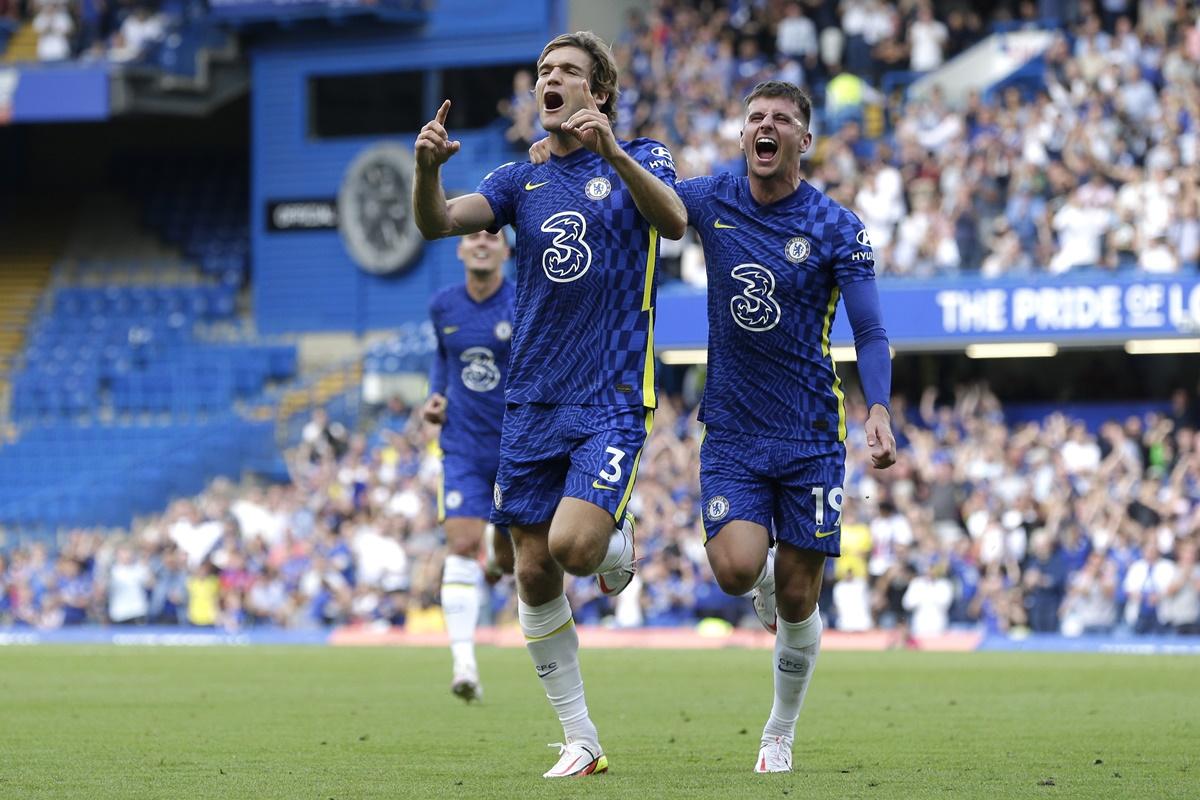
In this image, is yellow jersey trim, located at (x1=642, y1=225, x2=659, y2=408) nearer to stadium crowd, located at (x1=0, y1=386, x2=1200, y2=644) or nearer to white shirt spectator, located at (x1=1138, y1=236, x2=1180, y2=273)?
stadium crowd, located at (x1=0, y1=386, x2=1200, y2=644)

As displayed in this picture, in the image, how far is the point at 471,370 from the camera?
13305 millimetres

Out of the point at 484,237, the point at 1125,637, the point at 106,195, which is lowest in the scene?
the point at 1125,637

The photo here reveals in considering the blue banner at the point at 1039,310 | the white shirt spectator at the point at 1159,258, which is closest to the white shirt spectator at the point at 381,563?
the blue banner at the point at 1039,310

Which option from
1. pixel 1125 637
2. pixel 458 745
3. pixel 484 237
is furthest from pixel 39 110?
pixel 458 745

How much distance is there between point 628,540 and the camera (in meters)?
8.19

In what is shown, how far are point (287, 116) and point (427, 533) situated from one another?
42.0 feet

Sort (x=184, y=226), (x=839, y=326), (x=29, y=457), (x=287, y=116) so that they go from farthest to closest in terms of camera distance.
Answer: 1. (x=184, y=226)
2. (x=287, y=116)
3. (x=29, y=457)
4. (x=839, y=326)

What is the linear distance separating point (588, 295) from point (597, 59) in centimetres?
94

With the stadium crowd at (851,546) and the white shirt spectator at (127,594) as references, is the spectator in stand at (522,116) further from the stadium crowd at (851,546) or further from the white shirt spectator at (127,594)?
the white shirt spectator at (127,594)

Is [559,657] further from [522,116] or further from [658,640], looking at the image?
[522,116]

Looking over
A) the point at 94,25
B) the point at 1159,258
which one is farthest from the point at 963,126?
the point at 94,25

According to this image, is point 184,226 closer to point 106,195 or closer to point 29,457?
point 106,195

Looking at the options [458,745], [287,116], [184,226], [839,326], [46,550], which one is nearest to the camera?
[458,745]

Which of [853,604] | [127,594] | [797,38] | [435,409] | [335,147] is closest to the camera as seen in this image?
[435,409]
